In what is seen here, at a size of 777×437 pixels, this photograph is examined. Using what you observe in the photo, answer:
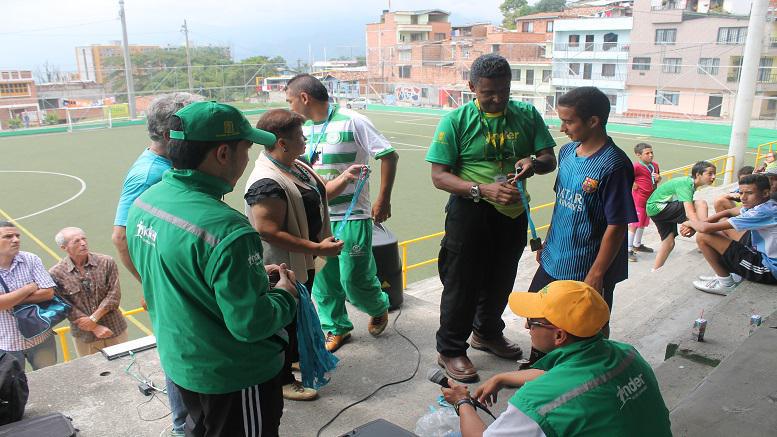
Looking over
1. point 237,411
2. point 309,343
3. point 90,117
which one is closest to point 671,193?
point 309,343

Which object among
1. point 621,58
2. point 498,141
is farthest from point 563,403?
point 621,58

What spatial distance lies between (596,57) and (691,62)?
572 centimetres

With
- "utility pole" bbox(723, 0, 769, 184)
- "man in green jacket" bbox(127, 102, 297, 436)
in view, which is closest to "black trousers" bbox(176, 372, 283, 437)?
"man in green jacket" bbox(127, 102, 297, 436)

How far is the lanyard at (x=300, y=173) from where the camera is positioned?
3.31 metres

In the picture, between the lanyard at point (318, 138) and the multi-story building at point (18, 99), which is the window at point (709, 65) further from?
the multi-story building at point (18, 99)

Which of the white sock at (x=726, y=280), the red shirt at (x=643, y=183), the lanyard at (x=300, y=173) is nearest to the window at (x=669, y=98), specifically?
the red shirt at (x=643, y=183)

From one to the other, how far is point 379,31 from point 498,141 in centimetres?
5765

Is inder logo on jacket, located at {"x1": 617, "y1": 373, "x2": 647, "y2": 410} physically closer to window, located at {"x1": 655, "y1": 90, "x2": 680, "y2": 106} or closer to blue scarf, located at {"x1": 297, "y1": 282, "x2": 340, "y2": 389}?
blue scarf, located at {"x1": 297, "y1": 282, "x2": 340, "y2": 389}

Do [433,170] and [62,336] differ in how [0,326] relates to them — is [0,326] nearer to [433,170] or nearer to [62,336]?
[62,336]

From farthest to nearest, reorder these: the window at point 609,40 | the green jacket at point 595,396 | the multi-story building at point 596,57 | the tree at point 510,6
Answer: the tree at point 510,6 < the window at point 609,40 < the multi-story building at point 596,57 < the green jacket at point 595,396

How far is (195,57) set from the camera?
58.7m

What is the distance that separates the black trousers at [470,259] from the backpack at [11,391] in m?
2.53

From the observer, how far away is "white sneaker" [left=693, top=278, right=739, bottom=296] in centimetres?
627

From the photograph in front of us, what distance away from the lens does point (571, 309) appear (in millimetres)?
1976
